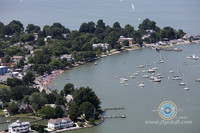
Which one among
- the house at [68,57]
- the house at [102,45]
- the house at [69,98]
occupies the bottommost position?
the house at [69,98]

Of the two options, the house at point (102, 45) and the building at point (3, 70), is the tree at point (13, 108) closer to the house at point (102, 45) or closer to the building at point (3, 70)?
the building at point (3, 70)

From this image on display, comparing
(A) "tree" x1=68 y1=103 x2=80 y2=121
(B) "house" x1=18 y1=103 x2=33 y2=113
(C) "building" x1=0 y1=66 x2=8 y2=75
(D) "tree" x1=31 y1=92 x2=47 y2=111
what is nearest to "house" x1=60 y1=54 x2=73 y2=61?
(C) "building" x1=0 y1=66 x2=8 y2=75

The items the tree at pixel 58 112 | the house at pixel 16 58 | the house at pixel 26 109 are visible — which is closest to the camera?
the tree at pixel 58 112

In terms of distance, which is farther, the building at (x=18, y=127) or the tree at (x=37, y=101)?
the tree at (x=37, y=101)

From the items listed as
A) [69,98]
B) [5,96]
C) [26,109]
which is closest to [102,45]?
[69,98]

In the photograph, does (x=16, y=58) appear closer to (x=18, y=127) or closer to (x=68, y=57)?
(x=68, y=57)

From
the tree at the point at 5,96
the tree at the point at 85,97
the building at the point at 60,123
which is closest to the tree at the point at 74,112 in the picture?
the building at the point at 60,123

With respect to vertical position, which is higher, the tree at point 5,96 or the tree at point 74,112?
the tree at point 5,96
